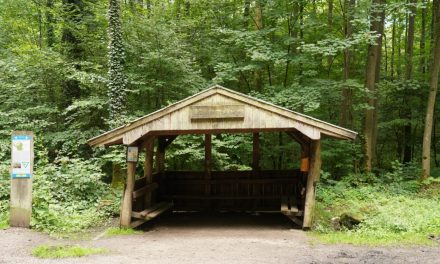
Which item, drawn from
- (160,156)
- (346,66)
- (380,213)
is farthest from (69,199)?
(346,66)

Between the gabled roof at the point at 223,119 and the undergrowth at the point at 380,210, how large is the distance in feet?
6.49

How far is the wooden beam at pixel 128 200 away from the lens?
8.99 meters

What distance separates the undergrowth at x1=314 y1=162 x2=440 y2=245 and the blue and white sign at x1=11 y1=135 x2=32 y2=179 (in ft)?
19.9

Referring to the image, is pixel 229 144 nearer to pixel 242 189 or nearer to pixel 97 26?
pixel 242 189

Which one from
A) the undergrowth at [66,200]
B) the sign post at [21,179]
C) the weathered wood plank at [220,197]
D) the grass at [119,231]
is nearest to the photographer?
the sign post at [21,179]

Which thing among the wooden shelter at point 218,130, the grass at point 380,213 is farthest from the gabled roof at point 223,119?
the grass at point 380,213

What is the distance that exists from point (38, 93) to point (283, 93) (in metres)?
9.09

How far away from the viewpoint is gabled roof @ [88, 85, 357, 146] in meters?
8.66

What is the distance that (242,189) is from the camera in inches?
477

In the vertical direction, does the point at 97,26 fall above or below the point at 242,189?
above

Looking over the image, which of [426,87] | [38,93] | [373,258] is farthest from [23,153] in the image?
[426,87]

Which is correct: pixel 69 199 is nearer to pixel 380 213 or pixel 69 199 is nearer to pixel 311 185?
pixel 311 185

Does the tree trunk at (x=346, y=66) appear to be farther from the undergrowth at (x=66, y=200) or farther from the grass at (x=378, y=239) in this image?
the undergrowth at (x=66, y=200)

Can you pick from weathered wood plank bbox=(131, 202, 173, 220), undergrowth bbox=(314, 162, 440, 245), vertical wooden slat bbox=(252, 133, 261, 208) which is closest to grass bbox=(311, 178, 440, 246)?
undergrowth bbox=(314, 162, 440, 245)
